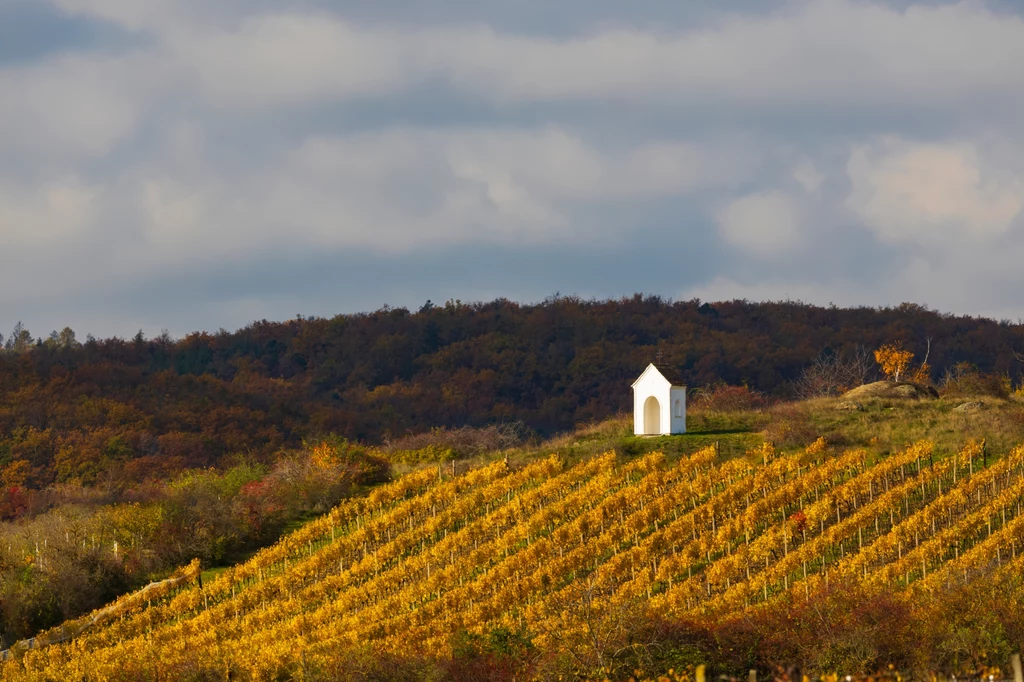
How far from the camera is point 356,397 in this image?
102m

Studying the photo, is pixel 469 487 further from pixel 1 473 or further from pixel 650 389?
pixel 1 473

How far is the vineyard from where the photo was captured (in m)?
33.2

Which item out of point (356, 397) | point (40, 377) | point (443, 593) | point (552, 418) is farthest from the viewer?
point (356, 397)

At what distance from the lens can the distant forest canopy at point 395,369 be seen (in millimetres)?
76250

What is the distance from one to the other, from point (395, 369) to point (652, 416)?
56651 mm

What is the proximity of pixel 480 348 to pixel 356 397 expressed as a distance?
1171 cm

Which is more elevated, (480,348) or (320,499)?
(480,348)

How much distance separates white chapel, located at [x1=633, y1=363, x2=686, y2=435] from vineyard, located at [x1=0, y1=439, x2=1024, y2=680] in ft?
15.4

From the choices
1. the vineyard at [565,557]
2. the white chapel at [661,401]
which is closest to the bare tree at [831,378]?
the white chapel at [661,401]

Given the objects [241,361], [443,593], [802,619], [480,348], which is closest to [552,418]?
[480,348]

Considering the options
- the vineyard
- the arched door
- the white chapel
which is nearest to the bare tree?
the arched door

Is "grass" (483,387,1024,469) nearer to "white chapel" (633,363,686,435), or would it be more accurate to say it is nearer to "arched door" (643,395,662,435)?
"white chapel" (633,363,686,435)

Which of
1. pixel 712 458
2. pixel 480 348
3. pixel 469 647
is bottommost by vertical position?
pixel 469 647

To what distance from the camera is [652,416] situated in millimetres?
53094
